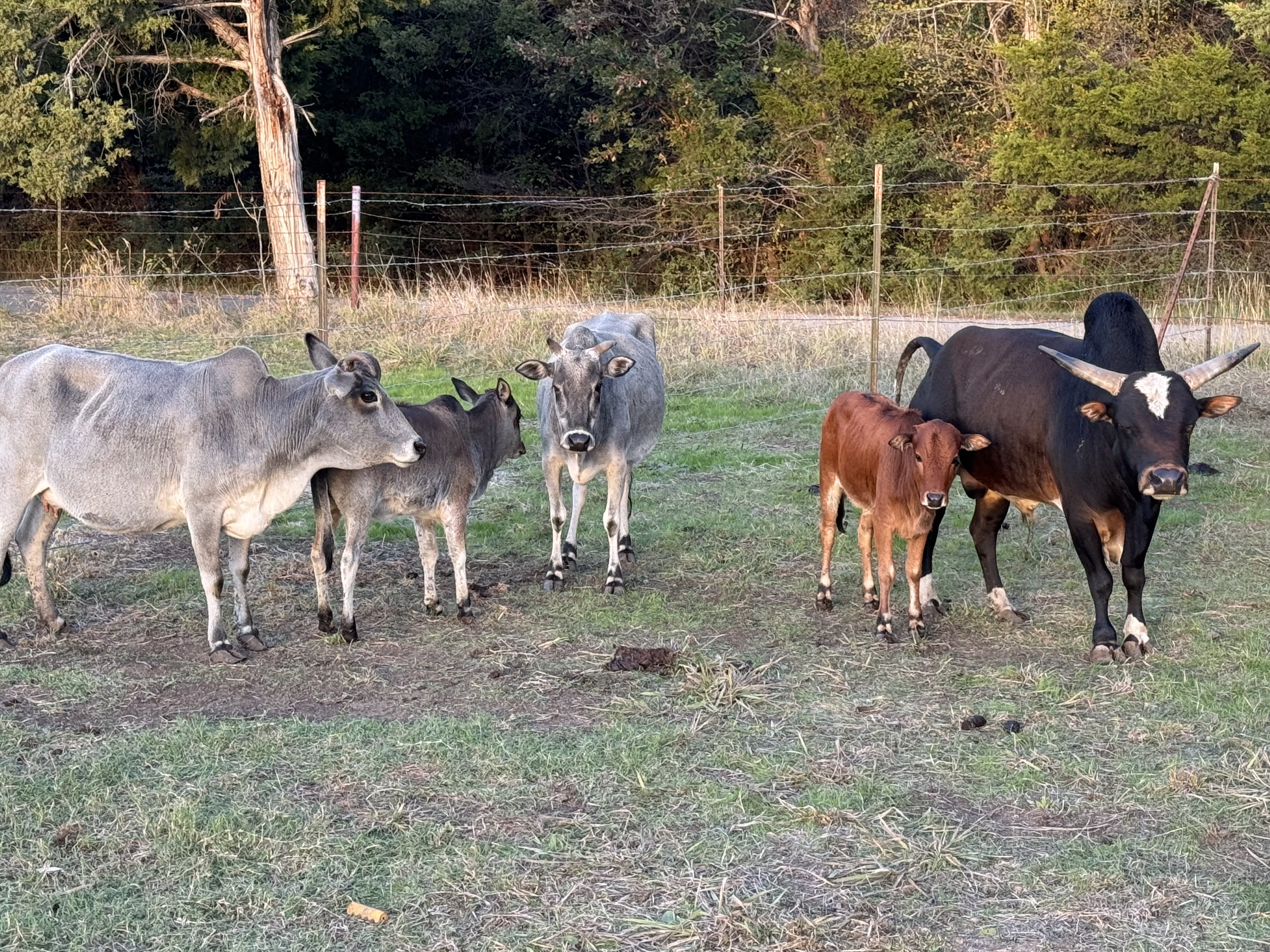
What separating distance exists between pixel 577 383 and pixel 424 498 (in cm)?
117

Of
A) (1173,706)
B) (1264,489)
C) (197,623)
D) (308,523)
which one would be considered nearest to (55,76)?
(308,523)

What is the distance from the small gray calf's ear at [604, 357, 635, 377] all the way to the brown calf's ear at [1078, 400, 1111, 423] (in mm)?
2548

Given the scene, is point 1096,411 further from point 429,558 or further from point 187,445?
point 187,445

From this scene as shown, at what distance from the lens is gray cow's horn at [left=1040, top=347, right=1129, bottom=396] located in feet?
20.3

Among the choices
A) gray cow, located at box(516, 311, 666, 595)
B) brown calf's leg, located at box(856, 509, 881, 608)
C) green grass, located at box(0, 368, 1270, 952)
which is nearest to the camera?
green grass, located at box(0, 368, 1270, 952)

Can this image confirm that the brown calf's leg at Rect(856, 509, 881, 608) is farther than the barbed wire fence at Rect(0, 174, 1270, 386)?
No

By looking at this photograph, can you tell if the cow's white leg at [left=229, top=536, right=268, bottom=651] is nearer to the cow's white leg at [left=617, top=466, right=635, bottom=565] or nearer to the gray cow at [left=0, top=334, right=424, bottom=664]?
the gray cow at [left=0, top=334, right=424, bottom=664]

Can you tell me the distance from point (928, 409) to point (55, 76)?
17.6 m

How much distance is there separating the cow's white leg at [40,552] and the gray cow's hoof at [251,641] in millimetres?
935

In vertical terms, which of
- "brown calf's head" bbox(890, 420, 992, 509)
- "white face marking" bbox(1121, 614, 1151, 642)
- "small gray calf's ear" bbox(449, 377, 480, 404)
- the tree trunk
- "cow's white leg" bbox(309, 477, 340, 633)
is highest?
the tree trunk

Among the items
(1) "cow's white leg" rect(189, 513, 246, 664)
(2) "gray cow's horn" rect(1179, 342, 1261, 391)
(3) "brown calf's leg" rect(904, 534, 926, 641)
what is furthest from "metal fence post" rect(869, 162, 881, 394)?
(1) "cow's white leg" rect(189, 513, 246, 664)

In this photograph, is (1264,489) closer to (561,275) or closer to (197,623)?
(197,623)

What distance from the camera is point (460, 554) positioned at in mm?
6941

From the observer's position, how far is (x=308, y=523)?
8.74 metres
